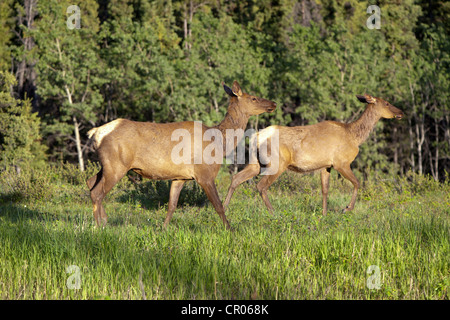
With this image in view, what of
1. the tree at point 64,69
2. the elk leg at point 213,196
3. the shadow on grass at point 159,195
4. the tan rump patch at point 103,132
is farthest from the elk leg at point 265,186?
the tree at point 64,69

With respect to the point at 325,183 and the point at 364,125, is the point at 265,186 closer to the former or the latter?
the point at 325,183

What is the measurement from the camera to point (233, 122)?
27.6ft

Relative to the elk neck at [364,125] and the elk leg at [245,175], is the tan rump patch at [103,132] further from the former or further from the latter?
the elk neck at [364,125]

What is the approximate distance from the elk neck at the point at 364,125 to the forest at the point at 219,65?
23.6 meters

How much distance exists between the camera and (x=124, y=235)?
608 cm

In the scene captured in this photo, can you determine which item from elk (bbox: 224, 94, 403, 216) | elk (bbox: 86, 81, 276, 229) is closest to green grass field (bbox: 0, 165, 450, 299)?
elk (bbox: 86, 81, 276, 229)

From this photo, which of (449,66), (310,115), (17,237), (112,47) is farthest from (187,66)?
(17,237)

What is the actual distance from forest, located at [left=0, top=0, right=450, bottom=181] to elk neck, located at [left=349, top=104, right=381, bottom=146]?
2364 cm

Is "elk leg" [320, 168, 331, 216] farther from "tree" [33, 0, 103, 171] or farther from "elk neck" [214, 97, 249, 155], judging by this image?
"tree" [33, 0, 103, 171]

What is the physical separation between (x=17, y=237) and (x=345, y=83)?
35354 mm

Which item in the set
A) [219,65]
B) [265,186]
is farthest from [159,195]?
[219,65]

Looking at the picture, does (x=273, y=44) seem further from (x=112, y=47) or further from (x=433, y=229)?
(x=433, y=229)

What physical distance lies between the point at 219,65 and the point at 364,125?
97.8 feet

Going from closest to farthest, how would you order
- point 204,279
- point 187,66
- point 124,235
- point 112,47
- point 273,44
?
point 204,279
point 124,235
point 187,66
point 112,47
point 273,44
